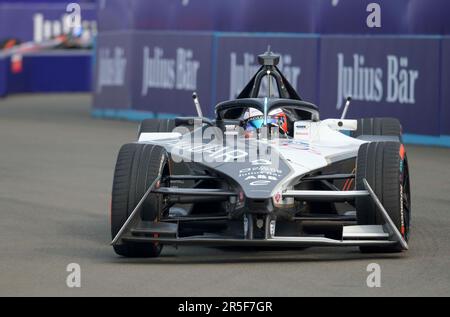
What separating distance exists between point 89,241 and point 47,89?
83.0 ft

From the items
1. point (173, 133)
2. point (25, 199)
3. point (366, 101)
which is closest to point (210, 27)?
point (366, 101)

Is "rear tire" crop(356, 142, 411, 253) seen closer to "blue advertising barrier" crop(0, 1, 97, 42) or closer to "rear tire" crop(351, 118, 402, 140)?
"rear tire" crop(351, 118, 402, 140)

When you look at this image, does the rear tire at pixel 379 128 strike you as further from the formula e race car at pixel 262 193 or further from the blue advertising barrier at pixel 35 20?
the blue advertising barrier at pixel 35 20

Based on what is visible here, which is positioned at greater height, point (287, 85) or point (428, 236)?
point (287, 85)

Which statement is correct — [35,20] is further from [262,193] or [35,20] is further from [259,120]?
[262,193]

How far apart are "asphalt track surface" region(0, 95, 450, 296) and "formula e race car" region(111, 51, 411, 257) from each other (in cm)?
18

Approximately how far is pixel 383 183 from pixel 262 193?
91 cm

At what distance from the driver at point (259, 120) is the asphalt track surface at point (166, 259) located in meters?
1.15

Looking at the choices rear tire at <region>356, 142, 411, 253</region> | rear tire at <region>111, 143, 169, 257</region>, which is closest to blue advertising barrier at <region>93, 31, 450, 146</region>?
rear tire at <region>356, 142, 411, 253</region>

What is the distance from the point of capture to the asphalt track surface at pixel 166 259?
799 centimetres

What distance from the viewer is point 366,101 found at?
62.9 feet

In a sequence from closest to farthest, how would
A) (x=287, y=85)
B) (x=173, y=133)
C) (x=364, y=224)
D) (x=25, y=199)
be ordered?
(x=364, y=224) → (x=173, y=133) → (x=287, y=85) → (x=25, y=199)

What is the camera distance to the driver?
34.3 ft

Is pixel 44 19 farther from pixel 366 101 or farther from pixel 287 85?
pixel 287 85
